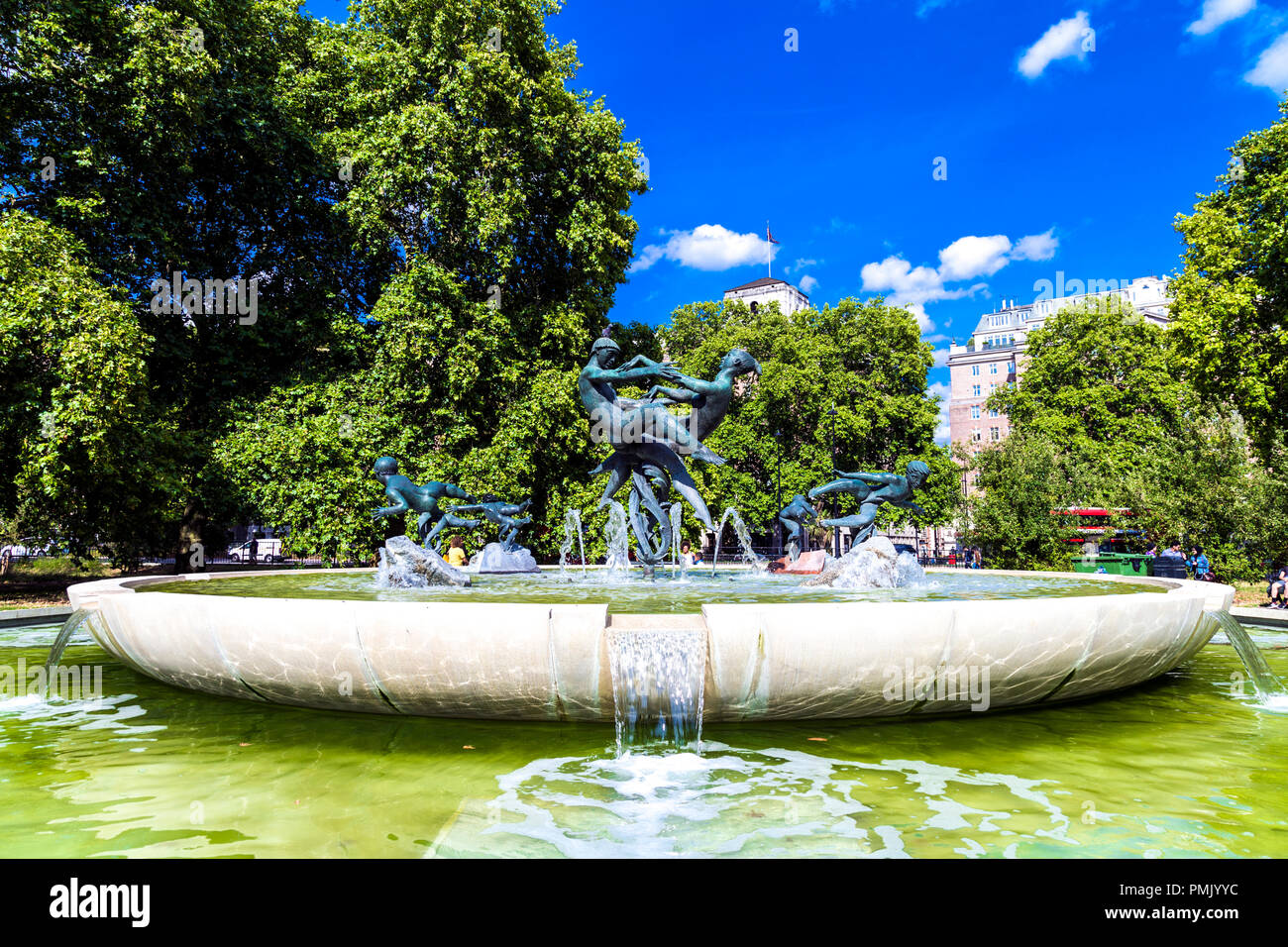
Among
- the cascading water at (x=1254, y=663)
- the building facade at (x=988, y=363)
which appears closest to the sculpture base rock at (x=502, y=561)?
the cascading water at (x=1254, y=663)

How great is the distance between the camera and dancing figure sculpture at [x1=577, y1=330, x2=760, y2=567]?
9.78 metres

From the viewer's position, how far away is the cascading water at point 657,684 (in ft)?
14.5

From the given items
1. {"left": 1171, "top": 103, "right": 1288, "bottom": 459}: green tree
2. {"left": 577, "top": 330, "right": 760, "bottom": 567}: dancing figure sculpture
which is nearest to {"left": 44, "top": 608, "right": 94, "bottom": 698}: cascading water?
{"left": 577, "top": 330, "right": 760, "bottom": 567}: dancing figure sculpture

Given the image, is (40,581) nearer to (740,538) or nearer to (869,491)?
(740,538)

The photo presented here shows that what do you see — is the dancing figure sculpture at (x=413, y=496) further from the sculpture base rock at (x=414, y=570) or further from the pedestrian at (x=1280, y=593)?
the pedestrian at (x=1280, y=593)

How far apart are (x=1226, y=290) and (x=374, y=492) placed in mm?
25182

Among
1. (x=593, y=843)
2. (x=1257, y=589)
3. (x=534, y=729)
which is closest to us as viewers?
(x=593, y=843)

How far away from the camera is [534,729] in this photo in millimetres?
5086

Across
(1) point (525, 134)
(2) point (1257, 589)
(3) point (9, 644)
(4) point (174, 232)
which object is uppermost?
(1) point (525, 134)

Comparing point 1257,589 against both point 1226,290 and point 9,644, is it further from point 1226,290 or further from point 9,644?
point 9,644

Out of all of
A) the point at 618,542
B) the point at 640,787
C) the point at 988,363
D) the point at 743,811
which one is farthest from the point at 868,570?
the point at 988,363

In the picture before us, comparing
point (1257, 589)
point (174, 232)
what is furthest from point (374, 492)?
point (1257, 589)

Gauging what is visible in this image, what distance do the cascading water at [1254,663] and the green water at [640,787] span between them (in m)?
0.51
